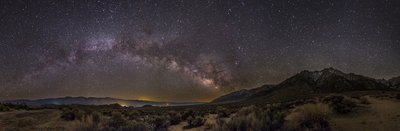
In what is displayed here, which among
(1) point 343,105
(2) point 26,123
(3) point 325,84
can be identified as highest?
(3) point 325,84

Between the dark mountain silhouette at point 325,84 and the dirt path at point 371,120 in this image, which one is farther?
the dark mountain silhouette at point 325,84

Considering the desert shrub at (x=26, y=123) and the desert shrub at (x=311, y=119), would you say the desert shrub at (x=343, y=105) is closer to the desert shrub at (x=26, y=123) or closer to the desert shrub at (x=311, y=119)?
the desert shrub at (x=311, y=119)

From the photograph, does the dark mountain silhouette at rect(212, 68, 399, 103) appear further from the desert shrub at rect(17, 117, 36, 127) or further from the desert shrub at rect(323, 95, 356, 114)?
the desert shrub at rect(17, 117, 36, 127)

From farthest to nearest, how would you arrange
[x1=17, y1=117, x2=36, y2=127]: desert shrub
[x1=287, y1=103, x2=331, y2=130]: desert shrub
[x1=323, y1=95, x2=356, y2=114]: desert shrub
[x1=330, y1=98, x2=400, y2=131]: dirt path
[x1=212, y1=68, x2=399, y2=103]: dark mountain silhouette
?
[x1=212, y1=68, x2=399, y2=103]: dark mountain silhouette
[x1=17, y1=117, x2=36, y2=127]: desert shrub
[x1=323, y1=95, x2=356, y2=114]: desert shrub
[x1=287, y1=103, x2=331, y2=130]: desert shrub
[x1=330, y1=98, x2=400, y2=131]: dirt path

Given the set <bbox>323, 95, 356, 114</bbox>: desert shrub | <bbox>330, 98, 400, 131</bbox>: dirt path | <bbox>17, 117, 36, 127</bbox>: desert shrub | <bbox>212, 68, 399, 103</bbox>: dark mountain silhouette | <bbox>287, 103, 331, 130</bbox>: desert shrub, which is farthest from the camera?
<bbox>212, 68, 399, 103</bbox>: dark mountain silhouette

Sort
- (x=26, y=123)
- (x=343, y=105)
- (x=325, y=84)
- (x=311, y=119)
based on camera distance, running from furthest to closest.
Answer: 1. (x=325, y=84)
2. (x=26, y=123)
3. (x=343, y=105)
4. (x=311, y=119)

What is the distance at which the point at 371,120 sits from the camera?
46.2 ft

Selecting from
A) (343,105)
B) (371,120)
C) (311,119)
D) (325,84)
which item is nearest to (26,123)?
(311,119)

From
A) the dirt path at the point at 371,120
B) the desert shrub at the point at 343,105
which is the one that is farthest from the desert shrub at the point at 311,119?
the desert shrub at the point at 343,105

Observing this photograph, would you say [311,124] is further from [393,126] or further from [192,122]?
[192,122]

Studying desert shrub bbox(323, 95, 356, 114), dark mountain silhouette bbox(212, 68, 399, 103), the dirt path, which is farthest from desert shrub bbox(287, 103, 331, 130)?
dark mountain silhouette bbox(212, 68, 399, 103)

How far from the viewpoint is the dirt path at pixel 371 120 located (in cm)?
1291

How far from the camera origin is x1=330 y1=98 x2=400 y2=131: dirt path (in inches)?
508

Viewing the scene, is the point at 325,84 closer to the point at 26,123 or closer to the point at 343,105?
the point at 343,105
